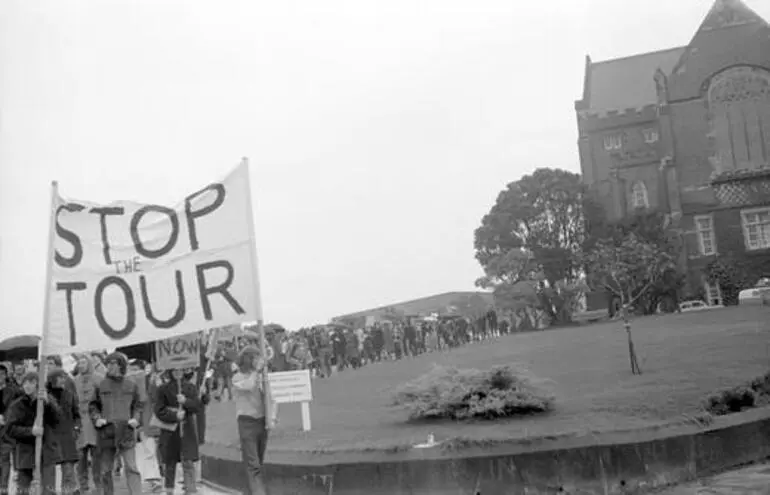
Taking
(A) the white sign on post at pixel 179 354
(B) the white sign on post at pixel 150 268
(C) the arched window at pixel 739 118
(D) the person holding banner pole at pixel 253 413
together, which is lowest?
(D) the person holding banner pole at pixel 253 413

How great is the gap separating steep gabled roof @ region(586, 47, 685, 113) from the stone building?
8.57 metres

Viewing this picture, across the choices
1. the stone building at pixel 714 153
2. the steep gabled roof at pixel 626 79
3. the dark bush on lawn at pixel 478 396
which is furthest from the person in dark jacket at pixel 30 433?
the steep gabled roof at pixel 626 79

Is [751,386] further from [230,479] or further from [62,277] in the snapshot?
[62,277]

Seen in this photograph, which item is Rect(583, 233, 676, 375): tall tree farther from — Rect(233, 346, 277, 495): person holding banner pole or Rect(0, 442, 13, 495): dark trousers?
Rect(233, 346, 277, 495): person holding banner pole

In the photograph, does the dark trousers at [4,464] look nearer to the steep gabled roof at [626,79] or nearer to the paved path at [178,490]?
the paved path at [178,490]

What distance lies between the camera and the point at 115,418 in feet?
33.0

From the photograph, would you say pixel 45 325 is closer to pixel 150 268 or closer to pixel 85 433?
pixel 150 268

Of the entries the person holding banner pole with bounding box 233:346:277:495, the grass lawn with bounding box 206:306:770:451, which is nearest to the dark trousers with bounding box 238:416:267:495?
the person holding banner pole with bounding box 233:346:277:495

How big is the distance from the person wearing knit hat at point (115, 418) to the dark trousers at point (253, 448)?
1736 mm

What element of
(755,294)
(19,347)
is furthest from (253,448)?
(755,294)

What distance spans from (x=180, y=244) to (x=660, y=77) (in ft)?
→ 185

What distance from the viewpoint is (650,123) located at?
219 feet

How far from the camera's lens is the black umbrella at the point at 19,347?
92.2ft

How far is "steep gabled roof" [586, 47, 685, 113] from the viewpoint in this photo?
7075 centimetres
